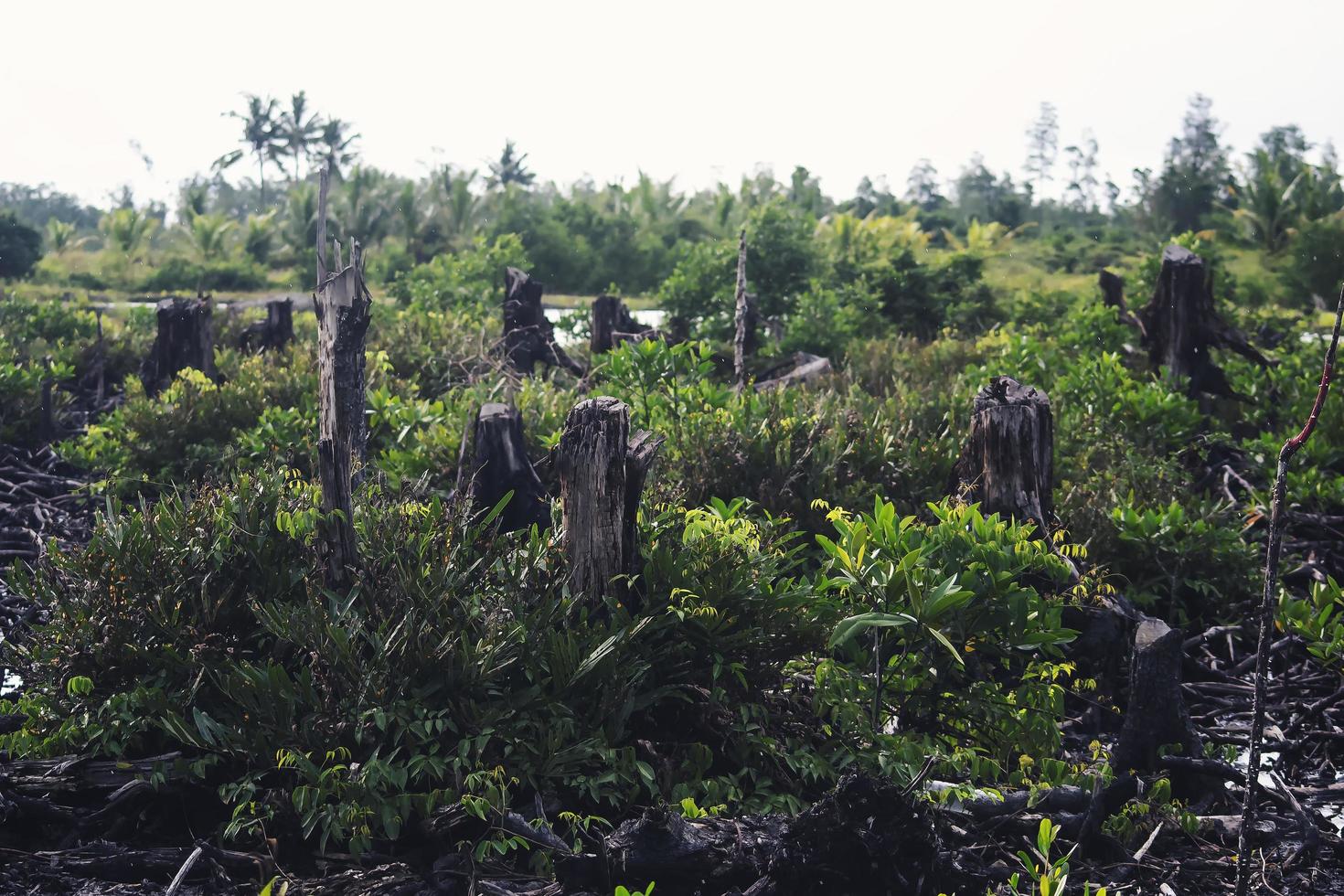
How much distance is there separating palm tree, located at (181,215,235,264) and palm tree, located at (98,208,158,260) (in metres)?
1.75

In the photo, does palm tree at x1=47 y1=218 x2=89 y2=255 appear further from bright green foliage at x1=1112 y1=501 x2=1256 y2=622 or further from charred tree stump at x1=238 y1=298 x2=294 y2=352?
bright green foliage at x1=1112 y1=501 x2=1256 y2=622

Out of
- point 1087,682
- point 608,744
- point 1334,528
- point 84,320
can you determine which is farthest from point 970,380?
point 84,320

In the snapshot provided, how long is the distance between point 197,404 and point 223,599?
16.9 ft

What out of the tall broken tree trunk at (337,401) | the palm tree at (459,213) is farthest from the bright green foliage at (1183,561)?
the palm tree at (459,213)

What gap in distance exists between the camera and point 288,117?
188 feet

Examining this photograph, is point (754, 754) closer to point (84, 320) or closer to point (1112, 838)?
point (1112, 838)

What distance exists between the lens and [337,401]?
4.91 metres

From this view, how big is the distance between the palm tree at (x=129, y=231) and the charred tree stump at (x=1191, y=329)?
1388 inches

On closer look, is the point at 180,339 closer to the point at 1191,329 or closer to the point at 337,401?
the point at 337,401

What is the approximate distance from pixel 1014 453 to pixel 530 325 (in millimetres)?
8157

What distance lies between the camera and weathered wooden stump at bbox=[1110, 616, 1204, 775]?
15.9 ft

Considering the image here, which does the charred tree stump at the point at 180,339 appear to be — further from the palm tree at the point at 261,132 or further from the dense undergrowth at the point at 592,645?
the palm tree at the point at 261,132

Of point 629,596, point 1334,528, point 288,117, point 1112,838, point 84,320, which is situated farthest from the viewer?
point 288,117

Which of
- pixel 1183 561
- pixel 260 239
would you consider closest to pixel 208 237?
pixel 260 239
